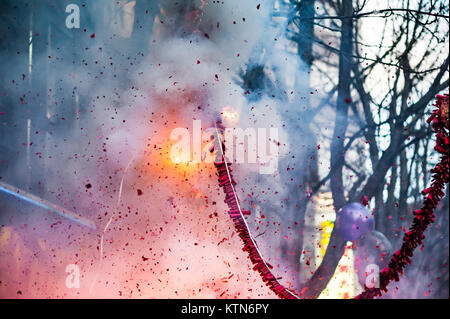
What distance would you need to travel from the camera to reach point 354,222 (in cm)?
190

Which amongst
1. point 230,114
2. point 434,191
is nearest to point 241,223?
point 230,114

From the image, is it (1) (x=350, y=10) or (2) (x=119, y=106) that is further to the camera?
(1) (x=350, y=10)

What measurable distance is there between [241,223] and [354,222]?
0.57 m

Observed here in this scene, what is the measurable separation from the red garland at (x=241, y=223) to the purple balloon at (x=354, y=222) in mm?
431

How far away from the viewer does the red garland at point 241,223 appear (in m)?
1.83

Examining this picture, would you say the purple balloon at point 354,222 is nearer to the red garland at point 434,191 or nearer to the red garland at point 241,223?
the red garland at point 434,191

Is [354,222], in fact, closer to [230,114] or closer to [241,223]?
[241,223]

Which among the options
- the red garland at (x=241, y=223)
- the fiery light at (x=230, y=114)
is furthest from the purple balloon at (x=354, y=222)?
the fiery light at (x=230, y=114)

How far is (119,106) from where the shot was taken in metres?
1.92
